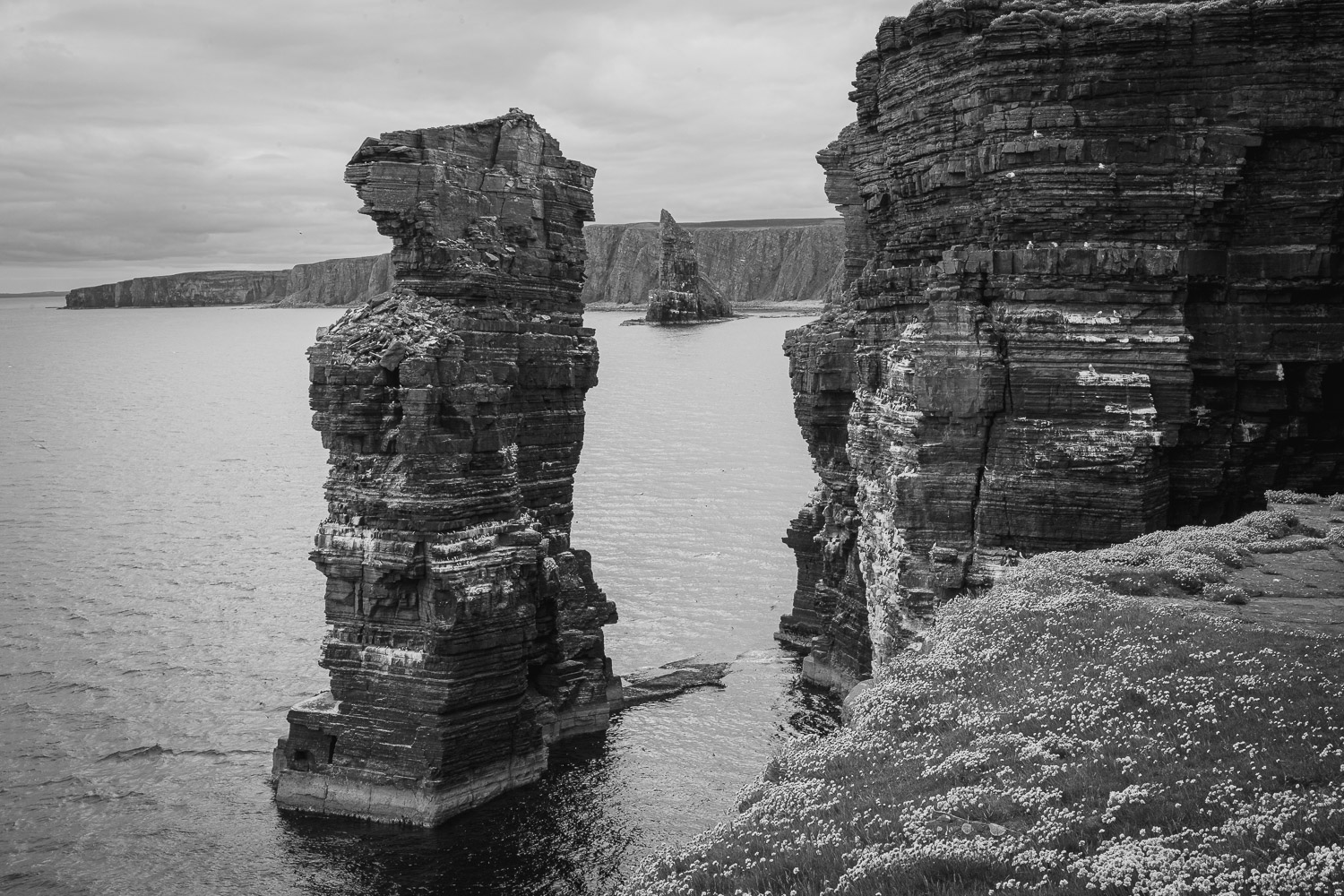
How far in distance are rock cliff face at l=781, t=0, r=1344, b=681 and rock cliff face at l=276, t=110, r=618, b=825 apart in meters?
11.9

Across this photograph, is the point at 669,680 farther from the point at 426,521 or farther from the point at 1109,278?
the point at 1109,278

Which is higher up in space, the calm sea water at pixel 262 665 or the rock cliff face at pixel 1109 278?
the rock cliff face at pixel 1109 278

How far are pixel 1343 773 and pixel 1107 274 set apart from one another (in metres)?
17.6

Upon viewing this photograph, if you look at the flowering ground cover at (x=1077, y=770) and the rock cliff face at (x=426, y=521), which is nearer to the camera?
the flowering ground cover at (x=1077, y=770)

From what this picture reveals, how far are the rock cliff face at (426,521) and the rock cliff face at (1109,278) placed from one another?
1189cm

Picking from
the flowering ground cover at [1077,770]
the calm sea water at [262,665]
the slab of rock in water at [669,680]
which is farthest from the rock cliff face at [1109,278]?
the slab of rock in water at [669,680]

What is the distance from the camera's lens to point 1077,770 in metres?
14.3

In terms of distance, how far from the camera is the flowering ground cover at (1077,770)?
11.6 meters

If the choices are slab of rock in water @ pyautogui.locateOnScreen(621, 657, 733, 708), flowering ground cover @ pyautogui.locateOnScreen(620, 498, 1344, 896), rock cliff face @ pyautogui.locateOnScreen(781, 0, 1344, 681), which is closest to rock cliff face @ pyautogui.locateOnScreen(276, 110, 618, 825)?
slab of rock in water @ pyautogui.locateOnScreen(621, 657, 733, 708)

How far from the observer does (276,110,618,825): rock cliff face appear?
34000 millimetres

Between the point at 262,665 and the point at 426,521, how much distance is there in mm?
18282

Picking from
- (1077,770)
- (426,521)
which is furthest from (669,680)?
(1077,770)

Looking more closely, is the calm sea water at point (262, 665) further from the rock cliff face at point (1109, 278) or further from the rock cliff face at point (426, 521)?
the rock cliff face at point (1109, 278)

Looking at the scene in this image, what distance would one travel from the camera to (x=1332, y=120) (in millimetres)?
27438
